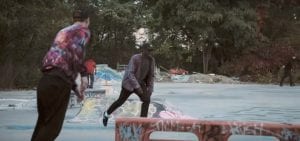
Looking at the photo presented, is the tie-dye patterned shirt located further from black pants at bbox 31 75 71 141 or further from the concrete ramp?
the concrete ramp

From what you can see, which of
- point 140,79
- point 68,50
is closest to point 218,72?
point 140,79

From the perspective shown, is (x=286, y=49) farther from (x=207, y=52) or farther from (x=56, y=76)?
(x=56, y=76)

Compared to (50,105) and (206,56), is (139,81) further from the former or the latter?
(206,56)

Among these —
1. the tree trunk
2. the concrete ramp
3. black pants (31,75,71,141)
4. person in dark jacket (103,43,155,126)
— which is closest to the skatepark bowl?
the concrete ramp

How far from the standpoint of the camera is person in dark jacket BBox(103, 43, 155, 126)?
33.3 feet

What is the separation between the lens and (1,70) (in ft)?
82.6

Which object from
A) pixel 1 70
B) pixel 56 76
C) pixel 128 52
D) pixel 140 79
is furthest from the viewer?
pixel 128 52

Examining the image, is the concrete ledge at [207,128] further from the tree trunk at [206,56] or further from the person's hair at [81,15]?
the tree trunk at [206,56]

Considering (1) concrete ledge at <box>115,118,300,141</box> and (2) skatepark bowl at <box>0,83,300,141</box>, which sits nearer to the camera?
(1) concrete ledge at <box>115,118,300,141</box>

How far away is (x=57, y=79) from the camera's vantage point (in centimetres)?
579

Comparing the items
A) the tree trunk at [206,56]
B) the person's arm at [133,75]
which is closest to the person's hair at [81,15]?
the person's arm at [133,75]

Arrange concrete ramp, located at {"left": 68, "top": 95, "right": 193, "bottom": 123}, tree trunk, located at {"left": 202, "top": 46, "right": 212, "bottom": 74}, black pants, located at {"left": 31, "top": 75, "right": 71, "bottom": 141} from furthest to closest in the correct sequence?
tree trunk, located at {"left": 202, "top": 46, "right": 212, "bottom": 74}, concrete ramp, located at {"left": 68, "top": 95, "right": 193, "bottom": 123}, black pants, located at {"left": 31, "top": 75, "right": 71, "bottom": 141}

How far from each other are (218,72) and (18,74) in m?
21.4

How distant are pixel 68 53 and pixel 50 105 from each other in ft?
1.70
